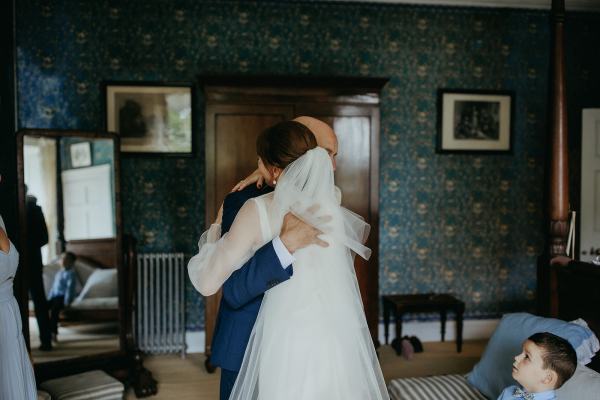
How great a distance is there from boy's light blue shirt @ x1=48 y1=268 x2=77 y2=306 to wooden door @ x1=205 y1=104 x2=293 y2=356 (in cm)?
105

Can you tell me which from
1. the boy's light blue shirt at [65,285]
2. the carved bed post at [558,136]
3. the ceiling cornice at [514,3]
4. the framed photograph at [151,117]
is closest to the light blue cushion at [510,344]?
the carved bed post at [558,136]

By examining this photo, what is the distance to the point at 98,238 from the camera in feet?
11.3

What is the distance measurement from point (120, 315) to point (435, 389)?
7.39ft

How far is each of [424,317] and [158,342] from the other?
8.13 feet

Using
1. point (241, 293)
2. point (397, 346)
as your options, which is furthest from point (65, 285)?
point (397, 346)

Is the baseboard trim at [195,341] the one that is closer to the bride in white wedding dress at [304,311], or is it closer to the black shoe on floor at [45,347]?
the black shoe on floor at [45,347]

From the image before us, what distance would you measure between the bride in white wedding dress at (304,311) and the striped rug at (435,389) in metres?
1.00

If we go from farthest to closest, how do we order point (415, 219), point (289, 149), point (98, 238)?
point (415, 219), point (98, 238), point (289, 149)

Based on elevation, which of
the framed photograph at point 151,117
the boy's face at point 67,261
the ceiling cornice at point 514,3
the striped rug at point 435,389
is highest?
the ceiling cornice at point 514,3

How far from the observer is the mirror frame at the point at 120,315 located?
3.11 metres

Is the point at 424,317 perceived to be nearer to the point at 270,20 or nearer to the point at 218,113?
the point at 218,113

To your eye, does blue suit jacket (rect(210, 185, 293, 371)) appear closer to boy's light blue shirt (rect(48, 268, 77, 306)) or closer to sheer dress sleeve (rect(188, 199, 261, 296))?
sheer dress sleeve (rect(188, 199, 261, 296))

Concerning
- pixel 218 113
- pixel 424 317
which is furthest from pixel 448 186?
pixel 218 113

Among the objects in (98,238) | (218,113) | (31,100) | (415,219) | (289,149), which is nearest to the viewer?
(289,149)
